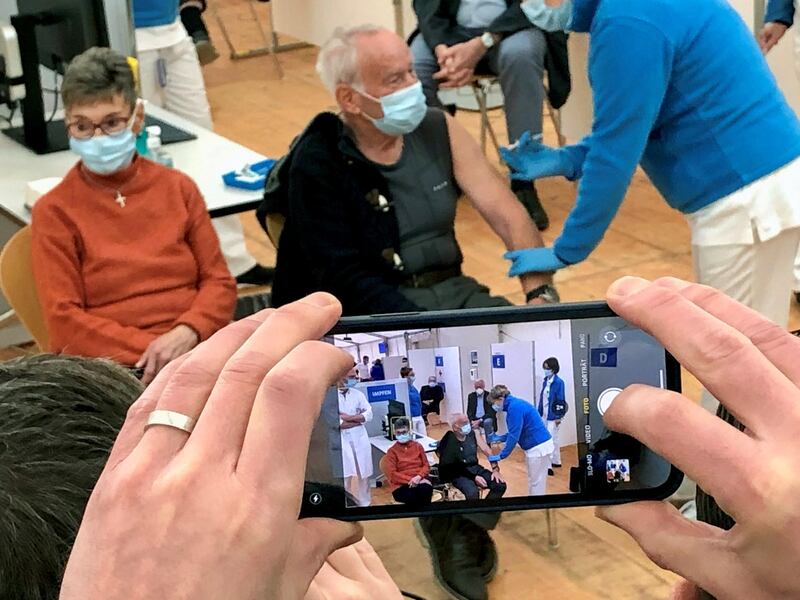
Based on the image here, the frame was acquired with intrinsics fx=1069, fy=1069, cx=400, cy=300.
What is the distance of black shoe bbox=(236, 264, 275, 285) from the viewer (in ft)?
12.0

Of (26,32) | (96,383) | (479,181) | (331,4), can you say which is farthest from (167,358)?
(331,4)

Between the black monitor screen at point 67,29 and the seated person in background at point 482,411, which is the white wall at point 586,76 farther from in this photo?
the seated person in background at point 482,411

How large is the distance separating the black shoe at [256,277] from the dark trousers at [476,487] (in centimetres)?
281

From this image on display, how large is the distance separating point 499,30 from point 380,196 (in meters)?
1.89

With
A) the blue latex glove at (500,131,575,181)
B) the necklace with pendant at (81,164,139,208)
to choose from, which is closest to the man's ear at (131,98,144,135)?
the necklace with pendant at (81,164,139,208)

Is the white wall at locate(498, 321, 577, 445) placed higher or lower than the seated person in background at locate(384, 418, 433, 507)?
Answer: higher

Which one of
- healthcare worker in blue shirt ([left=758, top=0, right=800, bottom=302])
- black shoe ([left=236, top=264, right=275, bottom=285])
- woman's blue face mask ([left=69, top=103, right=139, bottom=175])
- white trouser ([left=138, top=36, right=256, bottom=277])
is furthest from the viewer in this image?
white trouser ([left=138, top=36, right=256, bottom=277])

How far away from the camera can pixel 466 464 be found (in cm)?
92

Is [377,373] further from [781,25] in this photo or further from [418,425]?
[781,25]

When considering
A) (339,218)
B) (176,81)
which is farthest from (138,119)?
(176,81)

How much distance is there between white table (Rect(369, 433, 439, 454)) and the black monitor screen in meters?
2.20

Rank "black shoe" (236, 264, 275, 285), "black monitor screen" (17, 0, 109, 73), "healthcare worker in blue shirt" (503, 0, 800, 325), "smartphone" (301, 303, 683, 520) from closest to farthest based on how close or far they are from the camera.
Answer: "smartphone" (301, 303, 683, 520) → "healthcare worker in blue shirt" (503, 0, 800, 325) → "black monitor screen" (17, 0, 109, 73) → "black shoe" (236, 264, 275, 285)

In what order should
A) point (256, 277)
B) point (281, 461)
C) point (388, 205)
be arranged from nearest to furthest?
1. point (281, 461)
2. point (388, 205)
3. point (256, 277)

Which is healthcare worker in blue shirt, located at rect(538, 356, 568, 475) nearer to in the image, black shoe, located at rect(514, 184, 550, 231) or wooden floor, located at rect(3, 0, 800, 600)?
wooden floor, located at rect(3, 0, 800, 600)
